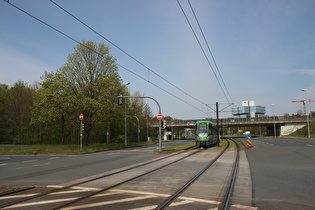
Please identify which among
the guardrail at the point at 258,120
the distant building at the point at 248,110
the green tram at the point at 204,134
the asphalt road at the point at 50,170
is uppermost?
the distant building at the point at 248,110

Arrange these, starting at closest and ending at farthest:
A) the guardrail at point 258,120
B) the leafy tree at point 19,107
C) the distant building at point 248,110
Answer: the leafy tree at point 19,107 < the guardrail at point 258,120 < the distant building at point 248,110

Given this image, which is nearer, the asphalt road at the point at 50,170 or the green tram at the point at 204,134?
the asphalt road at the point at 50,170

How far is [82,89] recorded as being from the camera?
30.0 metres

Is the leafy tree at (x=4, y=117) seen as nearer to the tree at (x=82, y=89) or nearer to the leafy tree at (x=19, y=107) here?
the leafy tree at (x=19, y=107)

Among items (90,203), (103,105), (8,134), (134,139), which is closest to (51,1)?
(90,203)

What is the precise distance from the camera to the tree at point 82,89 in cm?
2856

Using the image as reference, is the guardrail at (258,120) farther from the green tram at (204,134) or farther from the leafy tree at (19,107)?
the green tram at (204,134)

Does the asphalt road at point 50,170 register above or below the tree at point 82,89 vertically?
below

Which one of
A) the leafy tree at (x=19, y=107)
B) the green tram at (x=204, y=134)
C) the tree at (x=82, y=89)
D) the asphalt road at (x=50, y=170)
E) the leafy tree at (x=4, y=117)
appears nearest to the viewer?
the asphalt road at (x=50, y=170)

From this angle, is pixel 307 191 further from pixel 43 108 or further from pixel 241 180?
pixel 43 108

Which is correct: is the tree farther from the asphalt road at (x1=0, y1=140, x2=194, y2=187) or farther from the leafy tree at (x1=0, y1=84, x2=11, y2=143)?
the leafy tree at (x1=0, y1=84, x2=11, y2=143)

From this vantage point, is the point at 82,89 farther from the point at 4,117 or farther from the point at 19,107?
the point at 4,117

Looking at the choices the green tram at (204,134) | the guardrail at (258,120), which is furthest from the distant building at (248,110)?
the green tram at (204,134)

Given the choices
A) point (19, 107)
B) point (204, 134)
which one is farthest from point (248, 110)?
point (19, 107)
